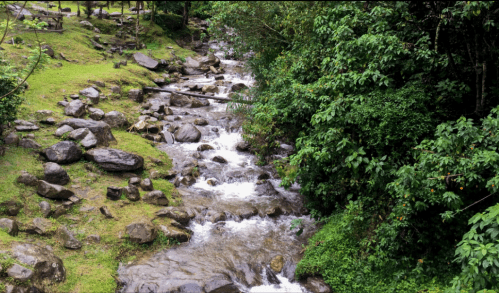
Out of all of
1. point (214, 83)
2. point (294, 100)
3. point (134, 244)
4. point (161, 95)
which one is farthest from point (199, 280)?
point (214, 83)

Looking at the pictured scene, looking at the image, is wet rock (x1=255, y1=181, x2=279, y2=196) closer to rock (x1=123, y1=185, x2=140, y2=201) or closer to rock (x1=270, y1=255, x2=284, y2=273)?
rock (x1=270, y1=255, x2=284, y2=273)

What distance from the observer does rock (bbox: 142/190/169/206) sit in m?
9.14

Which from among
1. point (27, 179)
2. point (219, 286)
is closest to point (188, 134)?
point (27, 179)

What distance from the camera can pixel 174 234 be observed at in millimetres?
8047

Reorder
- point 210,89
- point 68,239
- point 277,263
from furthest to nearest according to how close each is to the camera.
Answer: point 210,89, point 277,263, point 68,239

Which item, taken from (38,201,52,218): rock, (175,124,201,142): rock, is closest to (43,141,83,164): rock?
(38,201,52,218): rock

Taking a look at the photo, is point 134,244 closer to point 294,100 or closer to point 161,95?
point 294,100

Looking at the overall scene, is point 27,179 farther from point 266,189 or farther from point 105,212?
point 266,189

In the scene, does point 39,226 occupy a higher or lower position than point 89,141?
lower

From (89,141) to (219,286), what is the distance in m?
6.62

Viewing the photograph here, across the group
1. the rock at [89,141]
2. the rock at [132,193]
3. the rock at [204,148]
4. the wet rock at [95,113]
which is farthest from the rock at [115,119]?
the rock at [132,193]

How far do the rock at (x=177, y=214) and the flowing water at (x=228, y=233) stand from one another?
0.69 ft

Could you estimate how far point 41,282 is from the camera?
227 inches

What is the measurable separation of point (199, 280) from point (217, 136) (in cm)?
840
